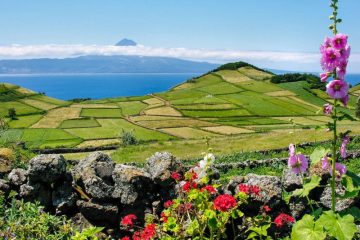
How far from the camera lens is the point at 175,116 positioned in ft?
307

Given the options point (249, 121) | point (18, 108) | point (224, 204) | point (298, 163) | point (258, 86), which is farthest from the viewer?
point (258, 86)

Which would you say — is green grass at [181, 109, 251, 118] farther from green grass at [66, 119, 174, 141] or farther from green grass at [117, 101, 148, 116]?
green grass at [66, 119, 174, 141]

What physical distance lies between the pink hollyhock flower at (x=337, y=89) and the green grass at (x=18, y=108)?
9712cm

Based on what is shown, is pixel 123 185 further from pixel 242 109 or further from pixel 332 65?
pixel 242 109

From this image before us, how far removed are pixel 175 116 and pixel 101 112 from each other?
62.3ft

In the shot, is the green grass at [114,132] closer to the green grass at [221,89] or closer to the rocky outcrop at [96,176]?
the green grass at [221,89]

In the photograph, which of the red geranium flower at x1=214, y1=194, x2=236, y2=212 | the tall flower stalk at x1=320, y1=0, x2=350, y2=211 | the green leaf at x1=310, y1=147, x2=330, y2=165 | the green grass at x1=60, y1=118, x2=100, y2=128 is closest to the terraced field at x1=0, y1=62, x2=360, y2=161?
the green grass at x1=60, y1=118, x2=100, y2=128

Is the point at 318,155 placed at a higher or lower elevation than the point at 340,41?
lower

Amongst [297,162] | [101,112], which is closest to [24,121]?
[101,112]

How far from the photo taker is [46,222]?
34.2 feet

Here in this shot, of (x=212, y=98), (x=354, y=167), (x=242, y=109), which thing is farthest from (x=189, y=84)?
(x=354, y=167)

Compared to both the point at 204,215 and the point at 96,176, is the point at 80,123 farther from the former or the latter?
the point at 204,215

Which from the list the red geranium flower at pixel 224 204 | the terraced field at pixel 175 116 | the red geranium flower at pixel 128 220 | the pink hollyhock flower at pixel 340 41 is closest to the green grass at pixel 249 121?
the terraced field at pixel 175 116

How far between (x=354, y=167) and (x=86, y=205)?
12278 mm
